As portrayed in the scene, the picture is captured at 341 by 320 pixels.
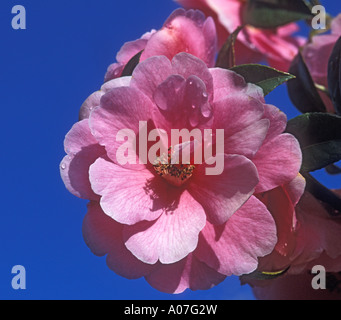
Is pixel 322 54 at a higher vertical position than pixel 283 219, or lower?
higher

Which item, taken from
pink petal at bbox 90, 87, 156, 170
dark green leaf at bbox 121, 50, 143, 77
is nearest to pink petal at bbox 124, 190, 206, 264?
pink petal at bbox 90, 87, 156, 170

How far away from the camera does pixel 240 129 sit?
0.60 metres

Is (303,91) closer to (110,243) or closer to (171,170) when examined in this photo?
(171,170)

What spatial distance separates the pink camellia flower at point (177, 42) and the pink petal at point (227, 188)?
0.18m

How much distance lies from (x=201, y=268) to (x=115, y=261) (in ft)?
0.41

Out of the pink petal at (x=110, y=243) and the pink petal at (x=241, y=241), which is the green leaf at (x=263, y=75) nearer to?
the pink petal at (x=241, y=241)

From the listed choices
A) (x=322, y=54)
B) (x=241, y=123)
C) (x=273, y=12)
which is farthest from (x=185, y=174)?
(x=273, y=12)

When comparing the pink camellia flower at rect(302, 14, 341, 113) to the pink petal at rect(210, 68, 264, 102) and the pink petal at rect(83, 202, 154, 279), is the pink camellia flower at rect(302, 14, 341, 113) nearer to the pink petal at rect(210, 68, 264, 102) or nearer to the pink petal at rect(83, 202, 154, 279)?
the pink petal at rect(210, 68, 264, 102)

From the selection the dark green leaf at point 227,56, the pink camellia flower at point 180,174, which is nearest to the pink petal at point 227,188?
the pink camellia flower at point 180,174

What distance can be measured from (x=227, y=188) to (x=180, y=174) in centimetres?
9

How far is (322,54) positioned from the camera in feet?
3.07
